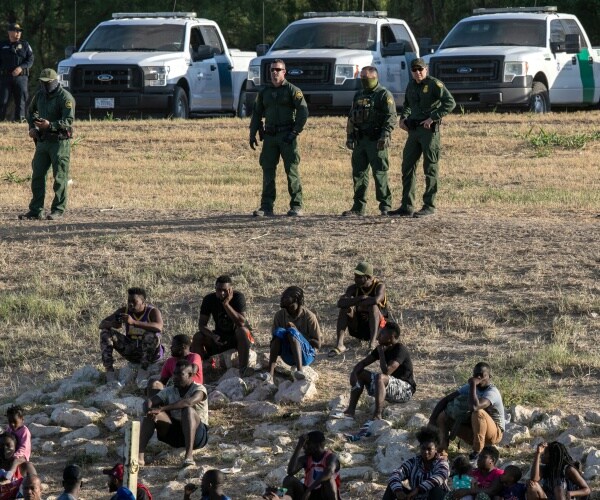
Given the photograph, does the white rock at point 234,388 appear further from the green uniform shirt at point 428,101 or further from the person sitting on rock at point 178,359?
the green uniform shirt at point 428,101

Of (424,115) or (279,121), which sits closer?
(424,115)

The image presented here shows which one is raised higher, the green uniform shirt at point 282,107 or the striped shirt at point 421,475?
the green uniform shirt at point 282,107

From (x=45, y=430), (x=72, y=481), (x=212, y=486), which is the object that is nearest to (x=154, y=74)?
(x=45, y=430)

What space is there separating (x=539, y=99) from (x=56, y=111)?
9960 millimetres

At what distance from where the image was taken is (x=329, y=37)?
2452cm

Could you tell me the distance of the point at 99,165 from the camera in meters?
21.7

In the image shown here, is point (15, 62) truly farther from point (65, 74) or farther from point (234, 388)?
point (234, 388)

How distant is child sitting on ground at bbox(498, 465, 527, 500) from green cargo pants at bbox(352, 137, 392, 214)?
6920 mm

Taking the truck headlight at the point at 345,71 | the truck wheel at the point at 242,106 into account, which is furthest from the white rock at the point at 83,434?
the truck wheel at the point at 242,106

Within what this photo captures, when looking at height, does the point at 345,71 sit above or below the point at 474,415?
above

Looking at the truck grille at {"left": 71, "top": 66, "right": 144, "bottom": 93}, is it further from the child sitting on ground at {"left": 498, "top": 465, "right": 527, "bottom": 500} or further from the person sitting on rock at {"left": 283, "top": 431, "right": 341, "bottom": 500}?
the child sitting on ground at {"left": 498, "top": 465, "right": 527, "bottom": 500}

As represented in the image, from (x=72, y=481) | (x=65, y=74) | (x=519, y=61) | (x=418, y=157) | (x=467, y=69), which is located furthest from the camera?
(x=65, y=74)

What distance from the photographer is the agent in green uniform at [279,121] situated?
15.9 meters

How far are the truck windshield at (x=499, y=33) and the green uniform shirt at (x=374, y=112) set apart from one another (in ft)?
28.4
